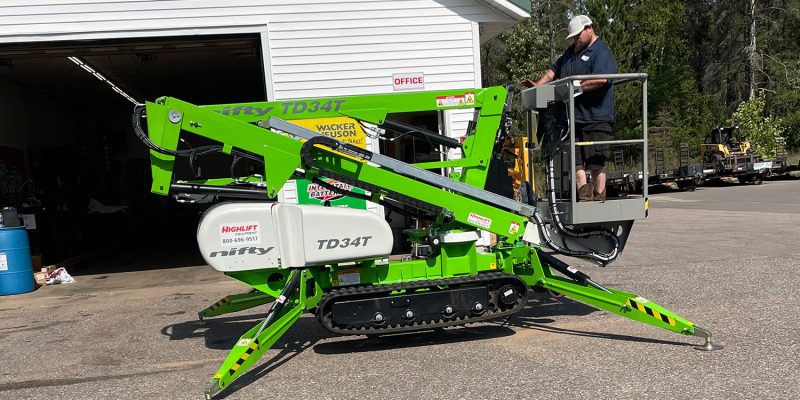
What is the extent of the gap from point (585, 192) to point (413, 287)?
1777mm

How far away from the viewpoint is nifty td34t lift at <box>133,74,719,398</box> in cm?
486

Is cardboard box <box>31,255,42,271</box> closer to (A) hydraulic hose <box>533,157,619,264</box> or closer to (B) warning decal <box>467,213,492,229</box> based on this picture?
(B) warning decal <box>467,213,492,229</box>

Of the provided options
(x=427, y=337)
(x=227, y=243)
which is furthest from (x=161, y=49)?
(x=427, y=337)

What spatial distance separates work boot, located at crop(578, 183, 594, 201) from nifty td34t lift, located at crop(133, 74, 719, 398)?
0.49 feet

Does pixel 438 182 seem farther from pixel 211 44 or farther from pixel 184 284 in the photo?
pixel 211 44

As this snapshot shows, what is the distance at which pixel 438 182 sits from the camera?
16.6ft

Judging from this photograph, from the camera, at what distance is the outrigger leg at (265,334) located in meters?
4.14

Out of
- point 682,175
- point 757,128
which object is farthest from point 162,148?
point 757,128

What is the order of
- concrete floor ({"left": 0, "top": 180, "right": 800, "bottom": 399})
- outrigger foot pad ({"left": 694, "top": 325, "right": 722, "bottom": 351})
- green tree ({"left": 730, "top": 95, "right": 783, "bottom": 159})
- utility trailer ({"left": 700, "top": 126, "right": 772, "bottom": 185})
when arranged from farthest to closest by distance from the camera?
green tree ({"left": 730, "top": 95, "right": 783, "bottom": 159}) → utility trailer ({"left": 700, "top": 126, "right": 772, "bottom": 185}) → outrigger foot pad ({"left": 694, "top": 325, "right": 722, "bottom": 351}) → concrete floor ({"left": 0, "top": 180, "right": 800, "bottom": 399})

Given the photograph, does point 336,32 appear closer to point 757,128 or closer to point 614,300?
point 614,300

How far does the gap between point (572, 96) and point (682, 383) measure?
93.9 inches

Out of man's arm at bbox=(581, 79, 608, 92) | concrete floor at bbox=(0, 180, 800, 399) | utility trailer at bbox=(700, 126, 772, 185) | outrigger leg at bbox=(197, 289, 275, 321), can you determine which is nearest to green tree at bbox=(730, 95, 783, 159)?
utility trailer at bbox=(700, 126, 772, 185)

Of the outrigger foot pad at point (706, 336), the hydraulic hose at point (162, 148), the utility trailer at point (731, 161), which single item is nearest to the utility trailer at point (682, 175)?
the utility trailer at point (731, 161)

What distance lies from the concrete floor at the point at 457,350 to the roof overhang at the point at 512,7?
14.3ft
